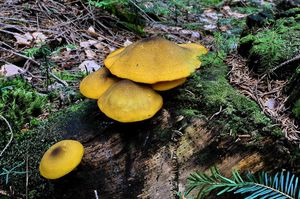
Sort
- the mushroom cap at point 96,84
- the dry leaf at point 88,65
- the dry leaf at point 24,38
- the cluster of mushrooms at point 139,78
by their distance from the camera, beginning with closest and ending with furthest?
the cluster of mushrooms at point 139,78 < the mushroom cap at point 96,84 < the dry leaf at point 88,65 < the dry leaf at point 24,38

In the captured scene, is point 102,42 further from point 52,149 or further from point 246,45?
point 52,149

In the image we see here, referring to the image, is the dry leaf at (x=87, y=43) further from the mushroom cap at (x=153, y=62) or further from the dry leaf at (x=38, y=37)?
the mushroom cap at (x=153, y=62)

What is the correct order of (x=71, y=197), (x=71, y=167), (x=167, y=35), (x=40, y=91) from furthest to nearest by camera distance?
(x=167, y=35)
(x=40, y=91)
(x=71, y=197)
(x=71, y=167)

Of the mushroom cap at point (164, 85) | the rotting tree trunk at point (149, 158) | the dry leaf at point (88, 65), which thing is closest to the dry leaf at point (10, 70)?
the dry leaf at point (88, 65)

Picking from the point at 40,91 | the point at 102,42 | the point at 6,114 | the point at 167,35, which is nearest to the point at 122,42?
the point at 102,42

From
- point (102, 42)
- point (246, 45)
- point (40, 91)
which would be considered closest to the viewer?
point (246, 45)

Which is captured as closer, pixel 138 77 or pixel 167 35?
pixel 138 77

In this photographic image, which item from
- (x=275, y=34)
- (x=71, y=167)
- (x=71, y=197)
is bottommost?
(x=71, y=197)
